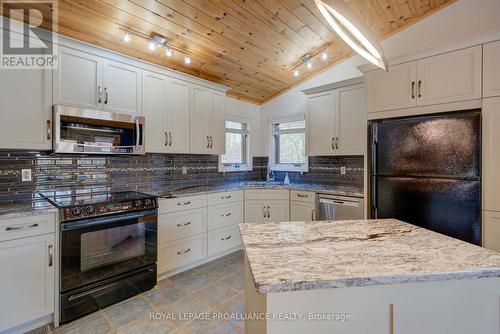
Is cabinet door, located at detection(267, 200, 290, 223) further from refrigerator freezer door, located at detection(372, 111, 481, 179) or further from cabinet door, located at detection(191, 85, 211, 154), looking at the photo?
refrigerator freezer door, located at detection(372, 111, 481, 179)

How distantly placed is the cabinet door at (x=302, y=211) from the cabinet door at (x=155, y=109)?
189 centimetres

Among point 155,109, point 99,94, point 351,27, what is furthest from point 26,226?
point 351,27

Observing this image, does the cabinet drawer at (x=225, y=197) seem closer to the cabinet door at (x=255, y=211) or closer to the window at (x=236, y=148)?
the cabinet door at (x=255, y=211)

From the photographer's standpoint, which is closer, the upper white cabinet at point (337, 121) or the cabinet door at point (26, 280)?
the cabinet door at point (26, 280)

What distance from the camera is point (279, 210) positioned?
11.7 ft

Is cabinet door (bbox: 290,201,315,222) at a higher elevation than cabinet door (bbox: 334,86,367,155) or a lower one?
lower

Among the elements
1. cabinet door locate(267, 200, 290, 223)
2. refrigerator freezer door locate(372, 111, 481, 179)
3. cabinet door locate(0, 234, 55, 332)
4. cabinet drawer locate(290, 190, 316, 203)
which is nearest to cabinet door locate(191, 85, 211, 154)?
cabinet door locate(267, 200, 290, 223)

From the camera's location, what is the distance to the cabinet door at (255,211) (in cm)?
359

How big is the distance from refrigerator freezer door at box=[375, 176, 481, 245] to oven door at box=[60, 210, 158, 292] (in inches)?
94.6

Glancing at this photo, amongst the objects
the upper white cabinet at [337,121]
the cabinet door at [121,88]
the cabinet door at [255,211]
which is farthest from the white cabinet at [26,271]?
the upper white cabinet at [337,121]

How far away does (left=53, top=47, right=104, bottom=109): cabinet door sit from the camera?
2.21 meters

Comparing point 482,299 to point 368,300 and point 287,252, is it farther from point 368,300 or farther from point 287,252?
point 287,252

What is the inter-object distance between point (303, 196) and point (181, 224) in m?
1.63

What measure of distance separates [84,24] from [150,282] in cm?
254
